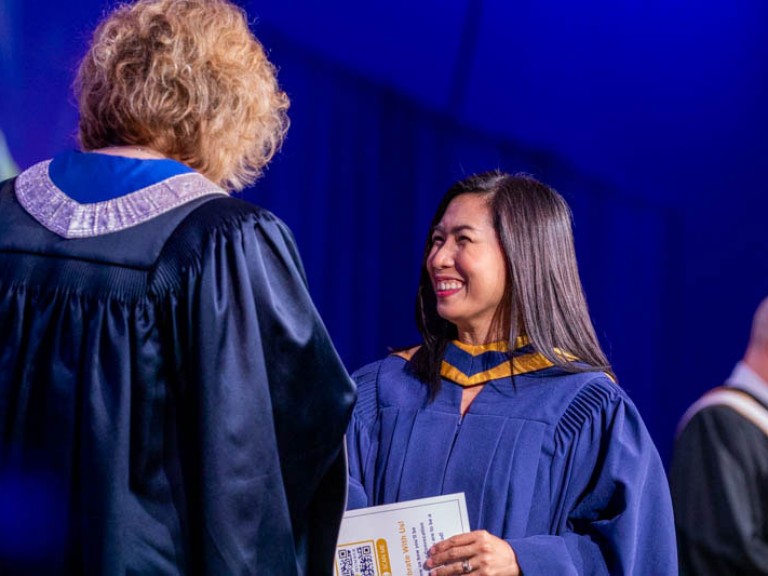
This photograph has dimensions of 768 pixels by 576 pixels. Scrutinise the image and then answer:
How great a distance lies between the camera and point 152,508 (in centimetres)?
132

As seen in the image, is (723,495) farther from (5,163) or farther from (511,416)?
(5,163)

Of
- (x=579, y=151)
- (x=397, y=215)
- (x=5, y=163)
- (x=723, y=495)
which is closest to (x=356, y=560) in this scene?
(x=723, y=495)

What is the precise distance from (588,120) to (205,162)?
2883mm

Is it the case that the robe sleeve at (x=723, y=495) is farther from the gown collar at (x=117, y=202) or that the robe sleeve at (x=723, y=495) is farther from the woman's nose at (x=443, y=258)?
the gown collar at (x=117, y=202)

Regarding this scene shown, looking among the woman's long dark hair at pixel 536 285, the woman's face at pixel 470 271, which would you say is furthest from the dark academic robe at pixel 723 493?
the woman's face at pixel 470 271

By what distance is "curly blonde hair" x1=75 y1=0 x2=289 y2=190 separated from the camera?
1475 mm

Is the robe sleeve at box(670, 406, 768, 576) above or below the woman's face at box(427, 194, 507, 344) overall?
below

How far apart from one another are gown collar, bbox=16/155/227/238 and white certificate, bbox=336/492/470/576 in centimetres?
83

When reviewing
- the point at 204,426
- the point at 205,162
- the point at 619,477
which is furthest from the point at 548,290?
the point at 204,426

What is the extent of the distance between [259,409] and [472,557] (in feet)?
2.70

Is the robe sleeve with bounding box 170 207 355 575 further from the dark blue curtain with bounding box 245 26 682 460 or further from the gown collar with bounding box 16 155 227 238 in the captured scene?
the dark blue curtain with bounding box 245 26 682 460

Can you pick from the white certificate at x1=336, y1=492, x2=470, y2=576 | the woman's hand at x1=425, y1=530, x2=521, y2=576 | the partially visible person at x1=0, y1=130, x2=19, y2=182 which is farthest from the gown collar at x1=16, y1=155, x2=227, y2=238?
the partially visible person at x1=0, y1=130, x2=19, y2=182

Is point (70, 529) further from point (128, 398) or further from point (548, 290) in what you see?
point (548, 290)

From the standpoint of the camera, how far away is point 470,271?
93.7 inches
